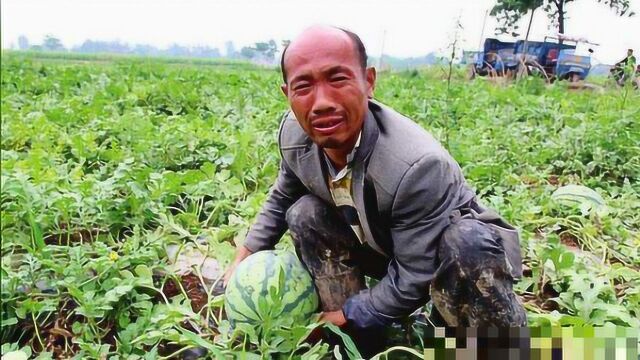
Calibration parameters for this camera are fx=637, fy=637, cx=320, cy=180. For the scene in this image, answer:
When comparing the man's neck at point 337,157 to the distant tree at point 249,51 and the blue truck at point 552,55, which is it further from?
the distant tree at point 249,51

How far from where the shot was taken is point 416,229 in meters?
1.31

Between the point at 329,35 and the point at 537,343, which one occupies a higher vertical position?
the point at 329,35

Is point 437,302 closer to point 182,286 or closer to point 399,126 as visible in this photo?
point 399,126

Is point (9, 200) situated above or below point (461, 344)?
below

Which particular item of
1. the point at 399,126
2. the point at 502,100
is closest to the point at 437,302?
the point at 399,126

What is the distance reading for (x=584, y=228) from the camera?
2.24 m

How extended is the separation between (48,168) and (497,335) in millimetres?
2504

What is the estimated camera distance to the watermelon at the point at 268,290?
59.1 inches

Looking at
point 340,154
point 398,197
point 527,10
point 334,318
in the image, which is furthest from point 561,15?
point 334,318

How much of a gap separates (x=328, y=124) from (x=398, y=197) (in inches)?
8.7

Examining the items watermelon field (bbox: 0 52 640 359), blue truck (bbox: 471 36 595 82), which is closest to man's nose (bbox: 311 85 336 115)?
blue truck (bbox: 471 36 595 82)

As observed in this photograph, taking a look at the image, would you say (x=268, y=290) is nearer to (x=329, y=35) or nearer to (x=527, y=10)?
(x=329, y=35)

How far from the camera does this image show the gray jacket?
1.27m

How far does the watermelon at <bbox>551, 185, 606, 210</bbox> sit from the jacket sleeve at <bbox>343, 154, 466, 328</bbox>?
47.8 inches
